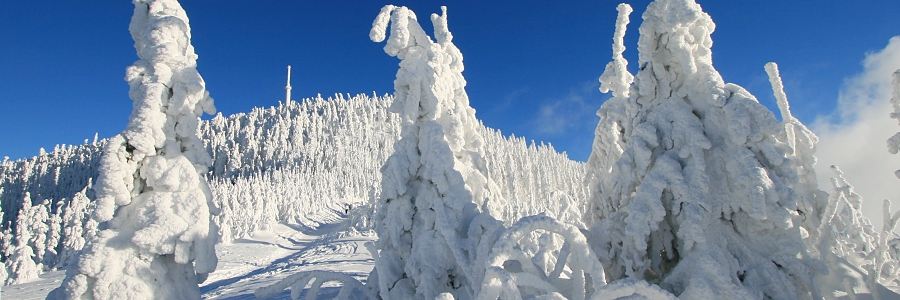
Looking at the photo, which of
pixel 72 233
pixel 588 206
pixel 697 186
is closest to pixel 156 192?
pixel 588 206

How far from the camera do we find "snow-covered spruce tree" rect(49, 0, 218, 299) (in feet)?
16.0

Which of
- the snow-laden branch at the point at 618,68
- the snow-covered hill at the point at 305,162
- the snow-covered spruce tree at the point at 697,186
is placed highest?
the snow-covered hill at the point at 305,162

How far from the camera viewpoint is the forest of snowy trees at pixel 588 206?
171 inches

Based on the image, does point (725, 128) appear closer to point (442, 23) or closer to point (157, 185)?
point (442, 23)

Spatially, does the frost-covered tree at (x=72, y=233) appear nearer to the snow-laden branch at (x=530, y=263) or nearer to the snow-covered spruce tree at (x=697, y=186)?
the snow-laden branch at (x=530, y=263)

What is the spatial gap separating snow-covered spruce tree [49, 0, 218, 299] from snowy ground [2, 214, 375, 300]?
4.14 metres

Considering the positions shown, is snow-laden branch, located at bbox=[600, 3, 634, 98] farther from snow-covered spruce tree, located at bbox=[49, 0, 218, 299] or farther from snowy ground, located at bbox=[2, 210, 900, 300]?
snow-covered spruce tree, located at bbox=[49, 0, 218, 299]

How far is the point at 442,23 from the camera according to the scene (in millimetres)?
8109

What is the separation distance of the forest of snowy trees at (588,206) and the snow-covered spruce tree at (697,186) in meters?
0.02

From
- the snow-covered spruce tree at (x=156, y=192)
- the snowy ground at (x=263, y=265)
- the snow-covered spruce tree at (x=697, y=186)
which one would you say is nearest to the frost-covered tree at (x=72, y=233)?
the snowy ground at (x=263, y=265)

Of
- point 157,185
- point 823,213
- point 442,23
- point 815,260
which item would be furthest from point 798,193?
point 157,185

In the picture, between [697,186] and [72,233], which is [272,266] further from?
[72,233]

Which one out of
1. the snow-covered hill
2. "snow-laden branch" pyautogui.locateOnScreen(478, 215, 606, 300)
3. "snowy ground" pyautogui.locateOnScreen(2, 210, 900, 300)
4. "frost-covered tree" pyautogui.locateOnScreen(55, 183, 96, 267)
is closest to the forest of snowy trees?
"snow-laden branch" pyautogui.locateOnScreen(478, 215, 606, 300)

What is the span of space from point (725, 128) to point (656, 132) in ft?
2.44
